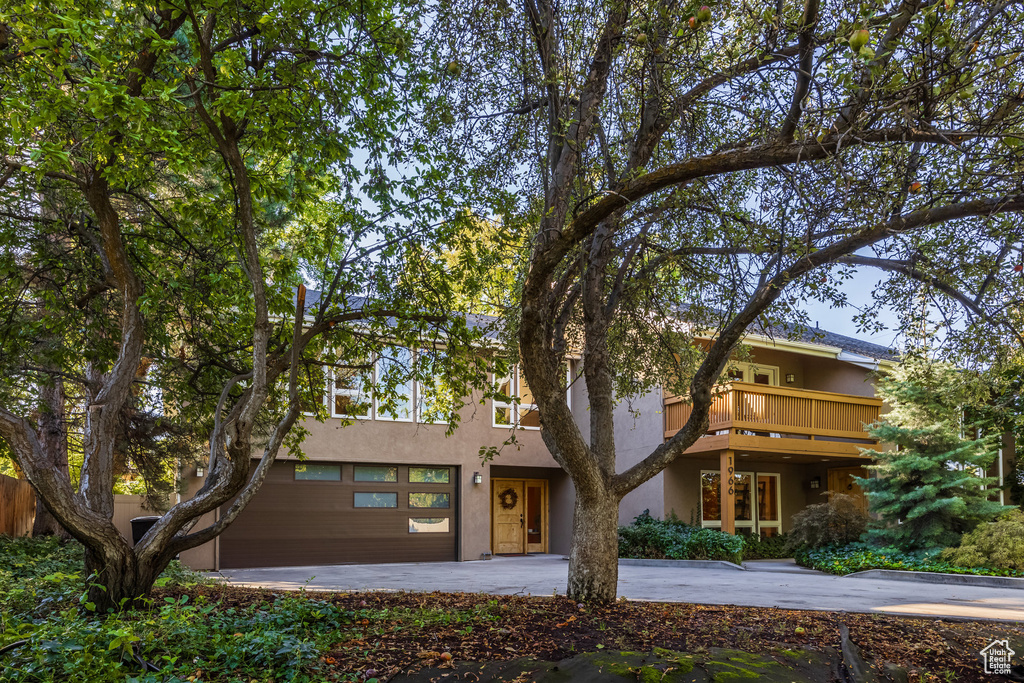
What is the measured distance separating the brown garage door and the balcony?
6051 millimetres

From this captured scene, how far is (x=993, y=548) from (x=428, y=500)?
1168 cm

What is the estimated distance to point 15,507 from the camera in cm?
1290

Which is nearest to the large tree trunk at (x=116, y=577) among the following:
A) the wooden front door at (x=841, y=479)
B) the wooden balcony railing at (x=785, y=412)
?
the wooden balcony railing at (x=785, y=412)

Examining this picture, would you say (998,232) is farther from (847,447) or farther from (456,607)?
(847,447)

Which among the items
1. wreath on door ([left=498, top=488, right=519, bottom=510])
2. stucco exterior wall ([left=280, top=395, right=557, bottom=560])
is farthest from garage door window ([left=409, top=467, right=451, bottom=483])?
wreath on door ([left=498, top=488, right=519, bottom=510])

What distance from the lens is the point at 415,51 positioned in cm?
780

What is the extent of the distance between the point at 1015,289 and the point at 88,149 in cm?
927

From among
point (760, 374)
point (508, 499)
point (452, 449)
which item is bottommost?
point (508, 499)

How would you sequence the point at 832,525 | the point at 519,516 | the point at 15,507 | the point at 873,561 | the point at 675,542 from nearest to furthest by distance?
1. the point at 15,507
2. the point at 873,561
3. the point at 832,525
4. the point at 675,542
5. the point at 519,516

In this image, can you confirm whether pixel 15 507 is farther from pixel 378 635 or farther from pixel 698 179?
pixel 698 179

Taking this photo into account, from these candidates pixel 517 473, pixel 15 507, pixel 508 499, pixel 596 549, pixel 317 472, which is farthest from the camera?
pixel 508 499

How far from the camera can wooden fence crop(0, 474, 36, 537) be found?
12.1m

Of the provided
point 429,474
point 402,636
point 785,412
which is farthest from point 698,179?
point 429,474

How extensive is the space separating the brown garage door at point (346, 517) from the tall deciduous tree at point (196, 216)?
6557 millimetres
